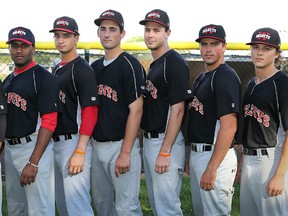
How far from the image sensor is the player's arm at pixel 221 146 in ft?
13.9

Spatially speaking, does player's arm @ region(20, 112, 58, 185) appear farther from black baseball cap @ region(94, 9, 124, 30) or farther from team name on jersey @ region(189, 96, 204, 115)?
team name on jersey @ region(189, 96, 204, 115)

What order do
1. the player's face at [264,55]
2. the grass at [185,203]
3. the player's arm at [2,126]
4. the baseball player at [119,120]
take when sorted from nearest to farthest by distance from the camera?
the player's arm at [2,126] < the player's face at [264,55] < the baseball player at [119,120] < the grass at [185,203]

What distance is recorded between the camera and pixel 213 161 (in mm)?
4254

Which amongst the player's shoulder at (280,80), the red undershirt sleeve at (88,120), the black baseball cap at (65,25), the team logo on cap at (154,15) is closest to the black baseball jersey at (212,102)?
the player's shoulder at (280,80)

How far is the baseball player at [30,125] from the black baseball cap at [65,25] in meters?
0.26

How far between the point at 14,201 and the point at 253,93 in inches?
91.1

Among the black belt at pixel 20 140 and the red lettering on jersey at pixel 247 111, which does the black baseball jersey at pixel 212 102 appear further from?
the black belt at pixel 20 140

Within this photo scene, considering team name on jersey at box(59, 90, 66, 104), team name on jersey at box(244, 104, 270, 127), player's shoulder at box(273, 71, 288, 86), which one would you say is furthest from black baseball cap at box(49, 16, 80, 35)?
player's shoulder at box(273, 71, 288, 86)

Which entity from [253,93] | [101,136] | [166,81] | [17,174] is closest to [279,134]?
[253,93]

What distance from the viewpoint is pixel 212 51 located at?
4.57 metres

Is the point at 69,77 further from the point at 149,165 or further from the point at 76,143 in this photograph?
the point at 149,165

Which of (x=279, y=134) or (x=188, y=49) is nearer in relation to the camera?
(x=279, y=134)

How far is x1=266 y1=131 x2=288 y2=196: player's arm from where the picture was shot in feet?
13.3

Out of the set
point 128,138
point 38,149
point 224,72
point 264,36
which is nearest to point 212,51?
point 224,72
